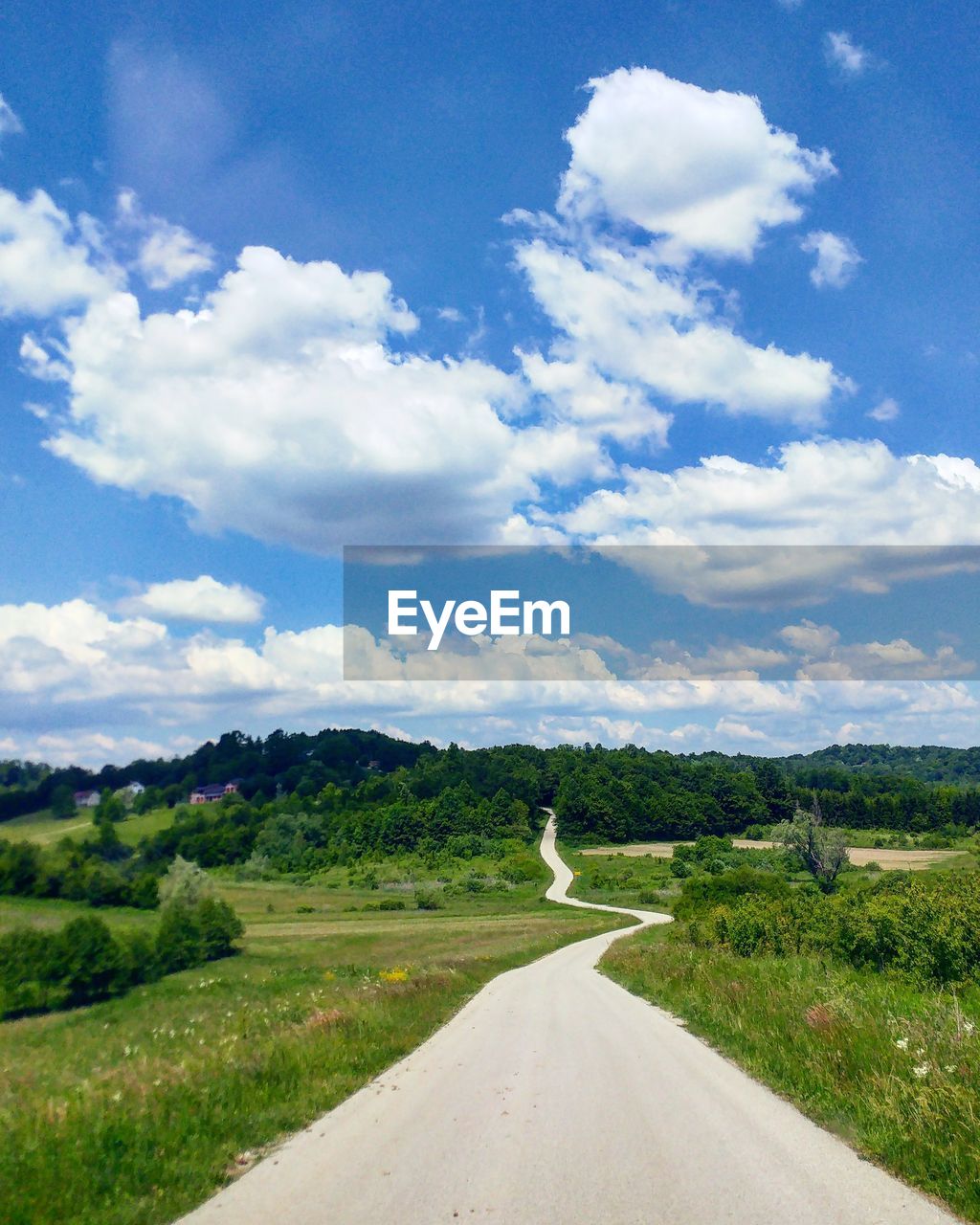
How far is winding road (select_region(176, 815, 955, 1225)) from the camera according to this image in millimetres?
6891

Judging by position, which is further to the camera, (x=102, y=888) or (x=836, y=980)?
(x=102, y=888)

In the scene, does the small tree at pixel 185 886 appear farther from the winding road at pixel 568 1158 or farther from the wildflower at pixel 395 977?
the winding road at pixel 568 1158

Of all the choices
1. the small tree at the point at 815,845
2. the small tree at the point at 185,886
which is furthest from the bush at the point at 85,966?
the small tree at the point at 815,845

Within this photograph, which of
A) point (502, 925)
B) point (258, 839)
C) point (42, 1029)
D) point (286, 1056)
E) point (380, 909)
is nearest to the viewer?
point (286, 1056)

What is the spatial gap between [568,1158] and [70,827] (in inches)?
7109

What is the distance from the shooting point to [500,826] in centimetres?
18450

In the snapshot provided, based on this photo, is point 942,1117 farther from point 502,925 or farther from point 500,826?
point 500,826

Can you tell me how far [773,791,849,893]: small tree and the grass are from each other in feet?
325

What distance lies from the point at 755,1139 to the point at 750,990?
31.6 ft

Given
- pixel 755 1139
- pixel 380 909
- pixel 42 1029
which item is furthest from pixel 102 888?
pixel 755 1139

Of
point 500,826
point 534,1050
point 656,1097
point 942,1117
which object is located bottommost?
point 500,826

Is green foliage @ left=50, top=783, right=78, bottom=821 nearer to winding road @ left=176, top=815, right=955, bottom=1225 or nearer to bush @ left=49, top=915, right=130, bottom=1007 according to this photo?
bush @ left=49, top=915, right=130, bottom=1007

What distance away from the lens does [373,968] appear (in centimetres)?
4609

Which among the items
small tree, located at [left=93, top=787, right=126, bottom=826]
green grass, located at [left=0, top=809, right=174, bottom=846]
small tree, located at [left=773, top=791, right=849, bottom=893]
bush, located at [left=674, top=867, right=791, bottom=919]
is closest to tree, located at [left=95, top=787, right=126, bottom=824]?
small tree, located at [left=93, top=787, right=126, bottom=826]
